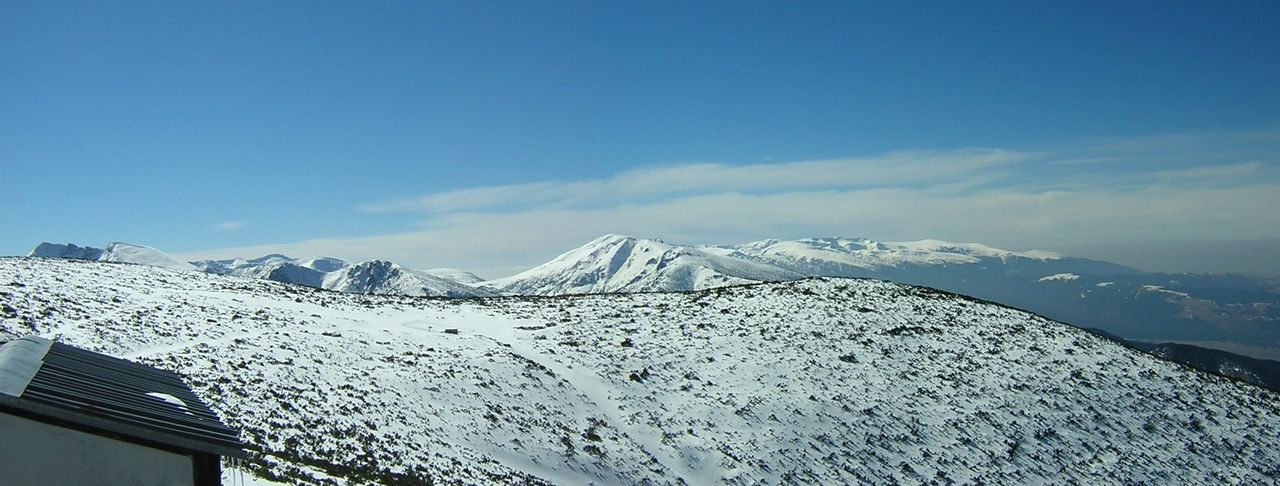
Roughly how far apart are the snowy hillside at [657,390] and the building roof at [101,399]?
15.6ft

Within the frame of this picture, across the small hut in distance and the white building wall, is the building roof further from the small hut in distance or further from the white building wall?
the white building wall

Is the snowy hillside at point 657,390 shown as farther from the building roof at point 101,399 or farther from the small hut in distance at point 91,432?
the small hut in distance at point 91,432

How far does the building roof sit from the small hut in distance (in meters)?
0.01

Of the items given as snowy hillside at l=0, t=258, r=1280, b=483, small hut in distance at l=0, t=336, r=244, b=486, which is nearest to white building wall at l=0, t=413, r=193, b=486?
small hut in distance at l=0, t=336, r=244, b=486

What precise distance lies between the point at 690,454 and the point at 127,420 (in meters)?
23.5

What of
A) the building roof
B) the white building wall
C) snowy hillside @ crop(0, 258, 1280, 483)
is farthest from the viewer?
snowy hillside @ crop(0, 258, 1280, 483)

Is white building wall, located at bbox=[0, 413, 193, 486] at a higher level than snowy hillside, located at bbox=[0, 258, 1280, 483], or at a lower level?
higher

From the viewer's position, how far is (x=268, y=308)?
42.2 metres

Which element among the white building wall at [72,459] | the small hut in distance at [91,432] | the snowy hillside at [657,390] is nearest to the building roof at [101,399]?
the small hut in distance at [91,432]

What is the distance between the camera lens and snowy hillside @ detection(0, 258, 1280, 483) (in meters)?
25.9

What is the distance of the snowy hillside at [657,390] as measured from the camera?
25.9 metres

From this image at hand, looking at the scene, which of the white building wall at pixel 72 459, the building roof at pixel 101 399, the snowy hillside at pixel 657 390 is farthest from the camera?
the snowy hillside at pixel 657 390

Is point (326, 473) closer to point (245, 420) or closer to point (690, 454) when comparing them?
point (245, 420)

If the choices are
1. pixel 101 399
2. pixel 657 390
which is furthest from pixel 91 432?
pixel 657 390
